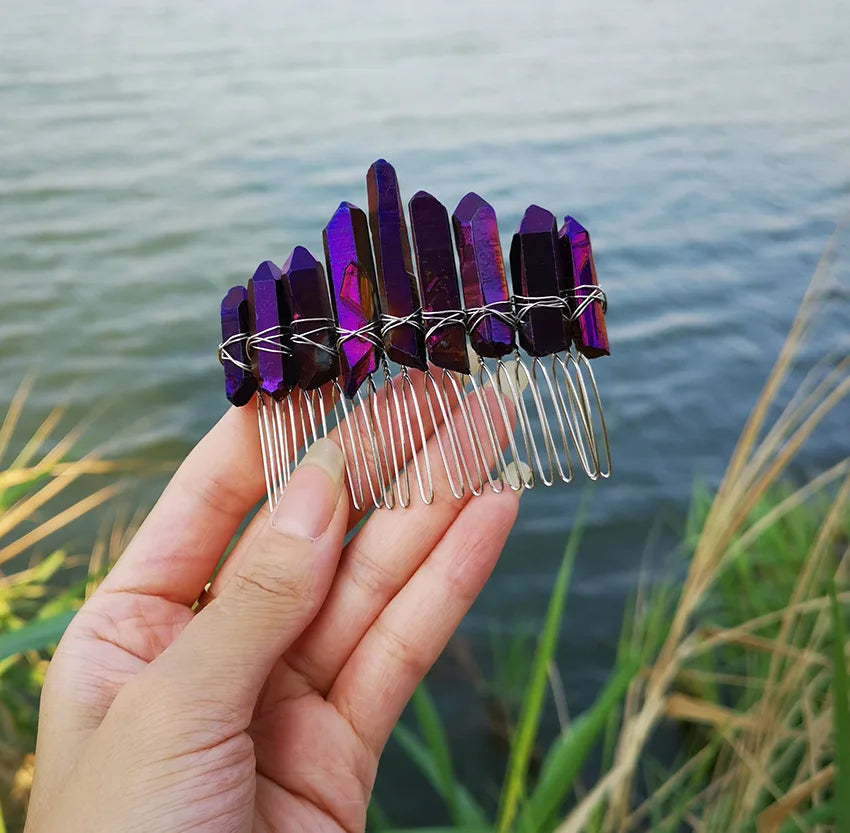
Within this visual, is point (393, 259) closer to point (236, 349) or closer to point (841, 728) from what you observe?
point (236, 349)

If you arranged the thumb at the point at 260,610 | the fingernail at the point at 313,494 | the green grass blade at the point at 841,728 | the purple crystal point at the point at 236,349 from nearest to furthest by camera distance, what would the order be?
the green grass blade at the point at 841,728
the thumb at the point at 260,610
the fingernail at the point at 313,494
the purple crystal point at the point at 236,349

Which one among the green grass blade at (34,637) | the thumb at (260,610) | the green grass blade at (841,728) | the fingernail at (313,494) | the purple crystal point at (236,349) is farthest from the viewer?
the purple crystal point at (236,349)

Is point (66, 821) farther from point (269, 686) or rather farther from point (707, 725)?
point (707, 725)

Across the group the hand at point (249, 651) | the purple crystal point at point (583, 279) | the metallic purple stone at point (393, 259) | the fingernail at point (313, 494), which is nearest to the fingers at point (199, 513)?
the hand at point (249, 651)

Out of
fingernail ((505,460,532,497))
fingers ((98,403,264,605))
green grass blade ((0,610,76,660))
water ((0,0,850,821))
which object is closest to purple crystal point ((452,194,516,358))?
fingernail ((505,460,532,497))

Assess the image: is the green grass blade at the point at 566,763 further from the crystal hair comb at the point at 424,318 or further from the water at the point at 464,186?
the water at the point at 464,186

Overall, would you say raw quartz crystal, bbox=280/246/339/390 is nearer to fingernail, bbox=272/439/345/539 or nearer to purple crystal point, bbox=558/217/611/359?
fingernail, bbox=272/439/345/539
